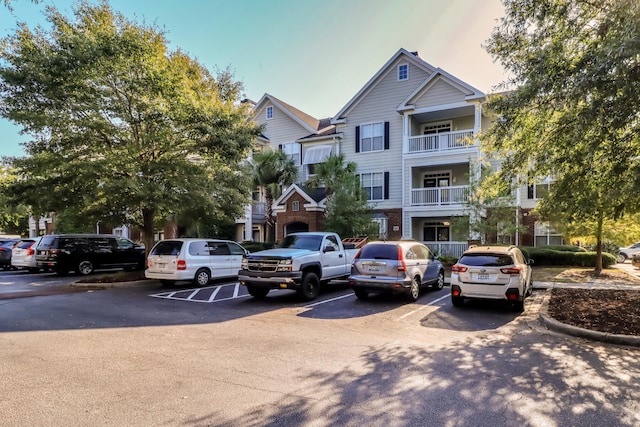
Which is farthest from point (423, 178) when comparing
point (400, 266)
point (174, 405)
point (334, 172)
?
point (174, 405)

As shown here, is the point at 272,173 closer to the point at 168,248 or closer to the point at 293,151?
the point at 293,151

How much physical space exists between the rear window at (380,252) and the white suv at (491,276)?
66.1 inches

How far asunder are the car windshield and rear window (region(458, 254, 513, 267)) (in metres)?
4.23

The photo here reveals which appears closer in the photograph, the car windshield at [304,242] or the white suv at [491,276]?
the white suv at [491,276]

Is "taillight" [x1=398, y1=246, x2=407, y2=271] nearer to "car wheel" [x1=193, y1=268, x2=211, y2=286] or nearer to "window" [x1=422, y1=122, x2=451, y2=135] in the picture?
"car wheel" [x1=193, y1=268, x2=211, y2=286]

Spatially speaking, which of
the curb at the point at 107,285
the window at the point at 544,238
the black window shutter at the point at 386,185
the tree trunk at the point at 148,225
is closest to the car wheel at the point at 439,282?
the curb at the point at 107,285

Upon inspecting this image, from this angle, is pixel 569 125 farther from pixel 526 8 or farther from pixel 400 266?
pixel 400 266

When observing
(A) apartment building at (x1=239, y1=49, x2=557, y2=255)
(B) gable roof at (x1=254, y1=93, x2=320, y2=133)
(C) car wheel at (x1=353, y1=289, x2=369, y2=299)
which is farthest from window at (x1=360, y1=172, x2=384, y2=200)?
(C) car wheel at (x1=353, y1=289, x2=369, y2=299)

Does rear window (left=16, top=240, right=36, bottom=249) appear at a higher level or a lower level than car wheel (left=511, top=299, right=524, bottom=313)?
higher

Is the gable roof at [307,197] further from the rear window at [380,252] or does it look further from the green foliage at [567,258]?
the rear window at [380,252]

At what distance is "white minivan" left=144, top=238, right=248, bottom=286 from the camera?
45.0ft

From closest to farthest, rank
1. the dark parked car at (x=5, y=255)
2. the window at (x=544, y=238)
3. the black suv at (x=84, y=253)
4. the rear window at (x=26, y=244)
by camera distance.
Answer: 1. the black suv at (x=84, y=253)
2. the rear window at (x=26, y=244)
3. the dark parked car at (x=5, y=255)
4. the window at (x=544, y=238)

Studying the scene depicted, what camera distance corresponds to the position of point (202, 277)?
1437cm

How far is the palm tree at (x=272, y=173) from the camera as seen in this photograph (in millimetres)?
27000
